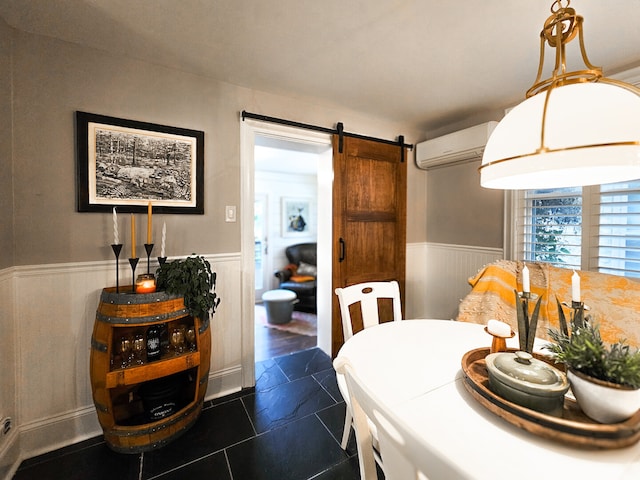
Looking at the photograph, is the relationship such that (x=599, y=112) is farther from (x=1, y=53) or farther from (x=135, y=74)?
(x=1, y=53)

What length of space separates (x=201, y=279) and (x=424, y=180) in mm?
2617

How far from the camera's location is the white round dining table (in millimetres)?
584

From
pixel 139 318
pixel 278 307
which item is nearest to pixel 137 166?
pixel 139 318

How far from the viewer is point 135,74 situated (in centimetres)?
180

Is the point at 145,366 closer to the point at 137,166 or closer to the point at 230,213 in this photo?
the point at 230,213

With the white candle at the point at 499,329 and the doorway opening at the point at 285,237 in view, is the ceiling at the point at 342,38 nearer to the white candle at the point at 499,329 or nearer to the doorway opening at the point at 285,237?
the white candle at the point at 499,329

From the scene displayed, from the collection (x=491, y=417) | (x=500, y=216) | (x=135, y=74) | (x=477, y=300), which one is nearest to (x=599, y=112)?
(x=491, y=417)

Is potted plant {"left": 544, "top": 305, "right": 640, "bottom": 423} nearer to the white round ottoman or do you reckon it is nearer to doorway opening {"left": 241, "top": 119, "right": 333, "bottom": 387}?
doorway opening {"left": 241, "top": 119, "right": 333, "bottom": 387}

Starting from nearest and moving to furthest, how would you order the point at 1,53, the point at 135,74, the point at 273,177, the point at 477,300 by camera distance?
the point at 1,53, the point at 135,74, the point at 477,300, the point at 273,177

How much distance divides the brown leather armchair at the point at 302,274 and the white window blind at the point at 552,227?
2.83 metres

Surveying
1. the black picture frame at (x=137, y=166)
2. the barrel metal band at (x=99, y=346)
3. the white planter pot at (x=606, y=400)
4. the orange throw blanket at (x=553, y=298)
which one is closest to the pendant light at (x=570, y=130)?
the white planter pot at (x=606, y=400)

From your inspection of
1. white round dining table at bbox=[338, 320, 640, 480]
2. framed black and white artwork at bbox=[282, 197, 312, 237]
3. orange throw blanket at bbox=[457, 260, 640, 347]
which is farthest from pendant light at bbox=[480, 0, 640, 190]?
framed black and white artwork at bbox=[282, 197, 312, 237]

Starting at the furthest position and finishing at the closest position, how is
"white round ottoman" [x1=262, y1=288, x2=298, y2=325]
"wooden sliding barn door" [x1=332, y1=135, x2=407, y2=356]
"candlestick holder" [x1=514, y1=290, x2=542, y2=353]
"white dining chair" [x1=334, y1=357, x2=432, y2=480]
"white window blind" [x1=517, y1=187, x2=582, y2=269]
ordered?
"white round ottoman" [x1=262, y1=288, x2=298, y2=325], "wooden sliding barn door" [x1=332, y1=135, x2=407, y2=356], "white window blind" [x1=517, y1=187, x2=582, y2=269], "candlestick holder" [x1=514, y1=290, x2=542, y2=353], "white dining chair" [x1=334, y1=357, x2=432, y2=480]

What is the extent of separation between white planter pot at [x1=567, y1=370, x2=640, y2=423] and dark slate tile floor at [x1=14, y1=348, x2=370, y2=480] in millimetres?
1170
